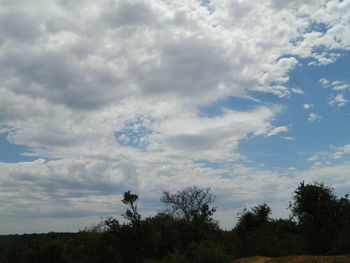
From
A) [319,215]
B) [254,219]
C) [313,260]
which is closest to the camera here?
[313,260]

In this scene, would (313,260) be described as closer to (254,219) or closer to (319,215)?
(319,215)

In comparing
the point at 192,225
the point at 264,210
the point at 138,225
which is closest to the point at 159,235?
the point at 138,225

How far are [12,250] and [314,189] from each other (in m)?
30.1

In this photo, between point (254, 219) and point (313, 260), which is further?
point (254, 219)

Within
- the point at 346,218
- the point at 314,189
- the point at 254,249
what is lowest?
the point at 254,249

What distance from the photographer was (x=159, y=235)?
30125mm

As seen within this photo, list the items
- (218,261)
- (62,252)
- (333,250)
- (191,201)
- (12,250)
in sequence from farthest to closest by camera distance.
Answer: (191,201) → (12,250) → (62,252) → (333,250) → (218,261)

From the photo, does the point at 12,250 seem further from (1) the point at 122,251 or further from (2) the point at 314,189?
(2) the point at 314,189

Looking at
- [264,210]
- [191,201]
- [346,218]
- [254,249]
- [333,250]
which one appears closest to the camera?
[333,250]

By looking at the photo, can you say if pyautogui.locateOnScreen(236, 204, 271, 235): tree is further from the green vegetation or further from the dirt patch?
the dirt patch

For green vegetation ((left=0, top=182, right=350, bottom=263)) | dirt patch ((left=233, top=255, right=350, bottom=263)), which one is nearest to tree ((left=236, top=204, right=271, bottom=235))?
green vegetation ((left=0, top=182, right=350, bottom=263))

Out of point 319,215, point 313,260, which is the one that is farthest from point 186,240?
point 313,260

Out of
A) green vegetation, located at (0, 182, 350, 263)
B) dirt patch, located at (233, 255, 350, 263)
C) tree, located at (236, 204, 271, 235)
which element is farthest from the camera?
tree, located at (236, 204, 271, 235)

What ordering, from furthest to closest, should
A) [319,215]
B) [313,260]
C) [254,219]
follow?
[254,219] → [319,215] → [313,260]
